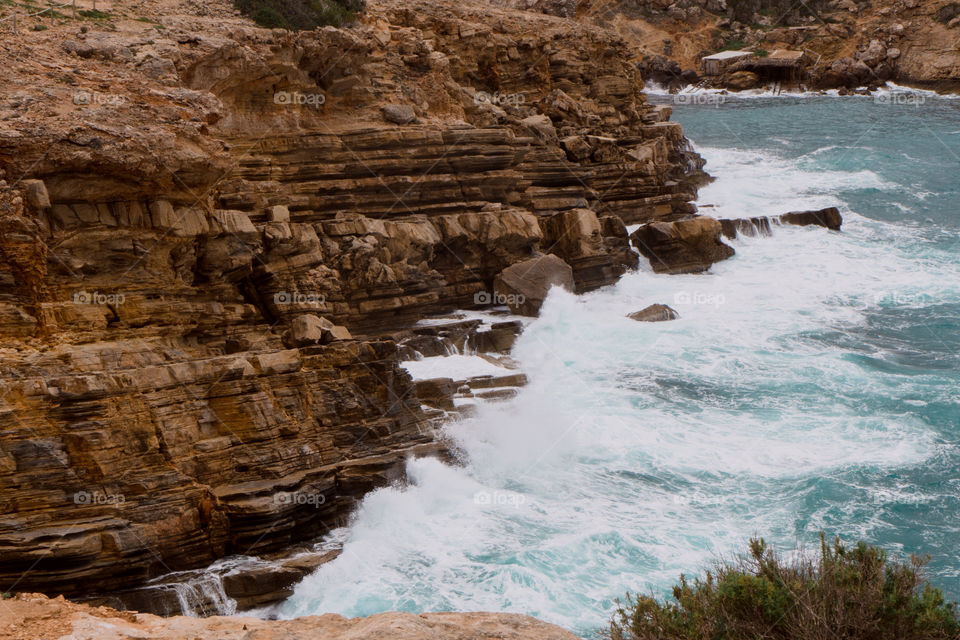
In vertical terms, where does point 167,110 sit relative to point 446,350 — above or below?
above

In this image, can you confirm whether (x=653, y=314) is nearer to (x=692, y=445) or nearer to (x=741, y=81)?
(x=692, y=445)

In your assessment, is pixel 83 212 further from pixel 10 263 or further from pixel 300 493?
pixel 300 493

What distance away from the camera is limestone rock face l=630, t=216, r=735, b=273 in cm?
2831

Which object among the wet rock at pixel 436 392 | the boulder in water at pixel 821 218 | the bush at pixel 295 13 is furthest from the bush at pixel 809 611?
the boulder in water at pixel 821 218

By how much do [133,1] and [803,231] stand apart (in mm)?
21543

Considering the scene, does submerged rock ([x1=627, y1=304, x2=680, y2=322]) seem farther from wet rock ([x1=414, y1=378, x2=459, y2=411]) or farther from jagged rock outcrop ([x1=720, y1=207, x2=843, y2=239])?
wet rock ([x1=414, y1=378, x2=459, y2=411])

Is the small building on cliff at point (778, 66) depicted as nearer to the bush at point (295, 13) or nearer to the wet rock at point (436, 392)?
the bush at point (295, 13)

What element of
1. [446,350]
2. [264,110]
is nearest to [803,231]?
[446,350]

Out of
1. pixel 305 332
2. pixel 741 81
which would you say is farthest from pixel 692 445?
pixel 741 81

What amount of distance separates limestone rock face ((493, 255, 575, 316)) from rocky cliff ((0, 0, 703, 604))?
0.46m

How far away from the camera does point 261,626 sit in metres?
9.48

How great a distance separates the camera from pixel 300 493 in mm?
15047

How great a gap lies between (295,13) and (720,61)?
43.0 meters

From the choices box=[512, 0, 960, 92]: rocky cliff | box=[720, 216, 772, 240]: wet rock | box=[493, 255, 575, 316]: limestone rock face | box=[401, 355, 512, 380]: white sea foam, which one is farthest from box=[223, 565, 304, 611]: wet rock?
box=[512, 0, 960, 92]: rocky cliff
